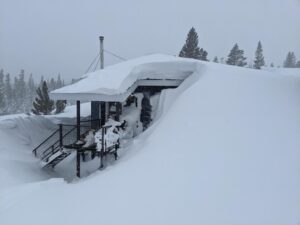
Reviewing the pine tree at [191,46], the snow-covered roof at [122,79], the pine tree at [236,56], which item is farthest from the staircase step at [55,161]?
the pine tree at [236,56]

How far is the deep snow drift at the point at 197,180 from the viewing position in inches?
249

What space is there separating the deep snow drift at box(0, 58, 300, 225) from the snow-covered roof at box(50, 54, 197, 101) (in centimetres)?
280

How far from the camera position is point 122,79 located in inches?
540

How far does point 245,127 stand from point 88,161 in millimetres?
7233

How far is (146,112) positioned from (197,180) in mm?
8566

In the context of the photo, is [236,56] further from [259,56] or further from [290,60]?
[290,60]

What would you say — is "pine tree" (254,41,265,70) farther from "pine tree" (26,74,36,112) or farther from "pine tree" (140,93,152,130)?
"pine tree" (26,74,36,112)

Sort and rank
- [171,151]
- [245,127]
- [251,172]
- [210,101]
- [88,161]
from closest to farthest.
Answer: [251,172] < [171,151] < [245,127] < [210,101] < [88,161]

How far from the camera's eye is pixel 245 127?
32.1 ft

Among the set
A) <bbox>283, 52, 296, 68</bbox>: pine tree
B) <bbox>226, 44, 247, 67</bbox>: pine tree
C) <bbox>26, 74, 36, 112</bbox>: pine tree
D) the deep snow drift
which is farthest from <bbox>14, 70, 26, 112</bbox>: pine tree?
the deep snow drift

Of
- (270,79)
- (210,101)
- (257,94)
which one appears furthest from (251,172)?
(270,79)

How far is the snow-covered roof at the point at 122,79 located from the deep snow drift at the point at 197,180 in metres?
2.80

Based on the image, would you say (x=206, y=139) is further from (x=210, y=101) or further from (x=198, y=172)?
(x=210, y=101)

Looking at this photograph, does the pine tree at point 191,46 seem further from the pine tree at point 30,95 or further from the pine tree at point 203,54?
the pine tree at point 30,95
